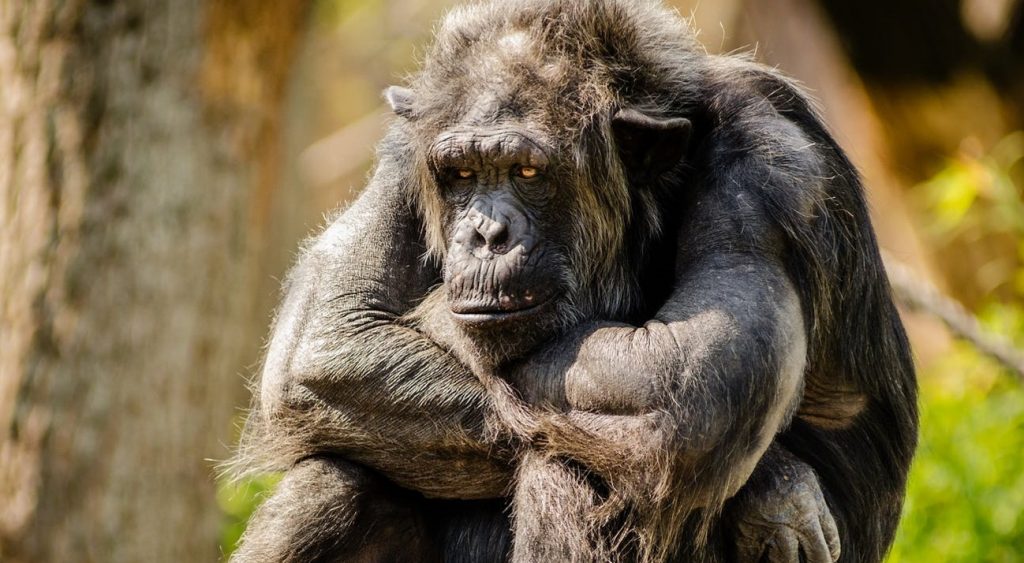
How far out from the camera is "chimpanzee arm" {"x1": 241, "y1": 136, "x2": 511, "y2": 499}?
404cm

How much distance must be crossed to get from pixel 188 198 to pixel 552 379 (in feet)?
14.1

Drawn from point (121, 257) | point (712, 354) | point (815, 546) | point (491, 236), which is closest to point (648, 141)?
point (491, 236)

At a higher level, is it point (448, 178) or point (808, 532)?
point (448, 178)

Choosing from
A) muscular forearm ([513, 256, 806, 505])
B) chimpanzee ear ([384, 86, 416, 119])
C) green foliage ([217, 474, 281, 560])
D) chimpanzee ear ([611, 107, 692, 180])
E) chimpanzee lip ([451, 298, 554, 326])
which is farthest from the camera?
green foliage ([217, 474, 281, 560])

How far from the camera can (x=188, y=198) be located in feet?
24.5

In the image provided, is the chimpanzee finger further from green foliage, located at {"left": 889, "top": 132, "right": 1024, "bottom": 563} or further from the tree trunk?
the tree trunk

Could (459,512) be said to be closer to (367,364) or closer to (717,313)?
(367,364)

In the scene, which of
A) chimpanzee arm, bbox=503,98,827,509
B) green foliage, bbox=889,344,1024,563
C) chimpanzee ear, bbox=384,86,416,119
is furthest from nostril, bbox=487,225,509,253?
green foliage, bbox=889,344,1024,563

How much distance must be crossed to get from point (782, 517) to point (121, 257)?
4.58 m

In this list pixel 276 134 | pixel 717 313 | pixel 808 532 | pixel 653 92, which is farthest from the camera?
pixel 276 134

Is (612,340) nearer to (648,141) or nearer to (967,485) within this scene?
(648,141)

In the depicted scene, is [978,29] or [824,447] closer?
[824,447]

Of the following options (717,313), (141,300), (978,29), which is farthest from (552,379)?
(978,29)

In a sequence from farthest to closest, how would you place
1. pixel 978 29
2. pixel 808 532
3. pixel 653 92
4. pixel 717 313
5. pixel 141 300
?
pixel 978 29, pixel 141 300, pixel 653 92, pixel 808 532, pixel 717 313
